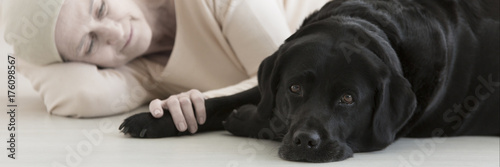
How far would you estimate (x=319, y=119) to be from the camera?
184 centimetres

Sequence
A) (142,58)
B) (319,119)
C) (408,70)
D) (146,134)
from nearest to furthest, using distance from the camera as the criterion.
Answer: (319,119) → (408,70) → (146,134) → (142,58)

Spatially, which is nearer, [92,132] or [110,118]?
[92,132]

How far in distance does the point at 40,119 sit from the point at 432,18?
57.0 inches

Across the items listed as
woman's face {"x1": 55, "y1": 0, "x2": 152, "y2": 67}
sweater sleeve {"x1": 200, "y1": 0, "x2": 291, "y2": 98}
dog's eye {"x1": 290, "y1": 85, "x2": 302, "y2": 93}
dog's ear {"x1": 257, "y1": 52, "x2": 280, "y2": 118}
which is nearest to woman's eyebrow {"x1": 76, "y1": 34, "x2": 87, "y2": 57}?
woman's face {"x1": 55, "y1": 0, "x2": 152, "y2": 67}

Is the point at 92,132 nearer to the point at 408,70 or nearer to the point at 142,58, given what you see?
the point at 142,58

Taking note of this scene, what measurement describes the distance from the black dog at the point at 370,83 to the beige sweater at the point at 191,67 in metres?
0.37

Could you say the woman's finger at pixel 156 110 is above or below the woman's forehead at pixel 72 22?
below

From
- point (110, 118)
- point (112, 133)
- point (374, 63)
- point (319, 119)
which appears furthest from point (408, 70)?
point (110, 118)

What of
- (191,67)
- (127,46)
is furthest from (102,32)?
(191,67)

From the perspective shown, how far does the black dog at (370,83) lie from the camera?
1.87 metres

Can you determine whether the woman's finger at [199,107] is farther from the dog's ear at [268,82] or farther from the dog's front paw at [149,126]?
the dog's ear at [268,82]

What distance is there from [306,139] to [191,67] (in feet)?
3.62

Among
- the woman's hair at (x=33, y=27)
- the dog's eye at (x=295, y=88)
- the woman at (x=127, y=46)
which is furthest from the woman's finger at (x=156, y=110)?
the woman's hair at (x=33, y=27)

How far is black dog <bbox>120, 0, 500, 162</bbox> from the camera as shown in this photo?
187cm
